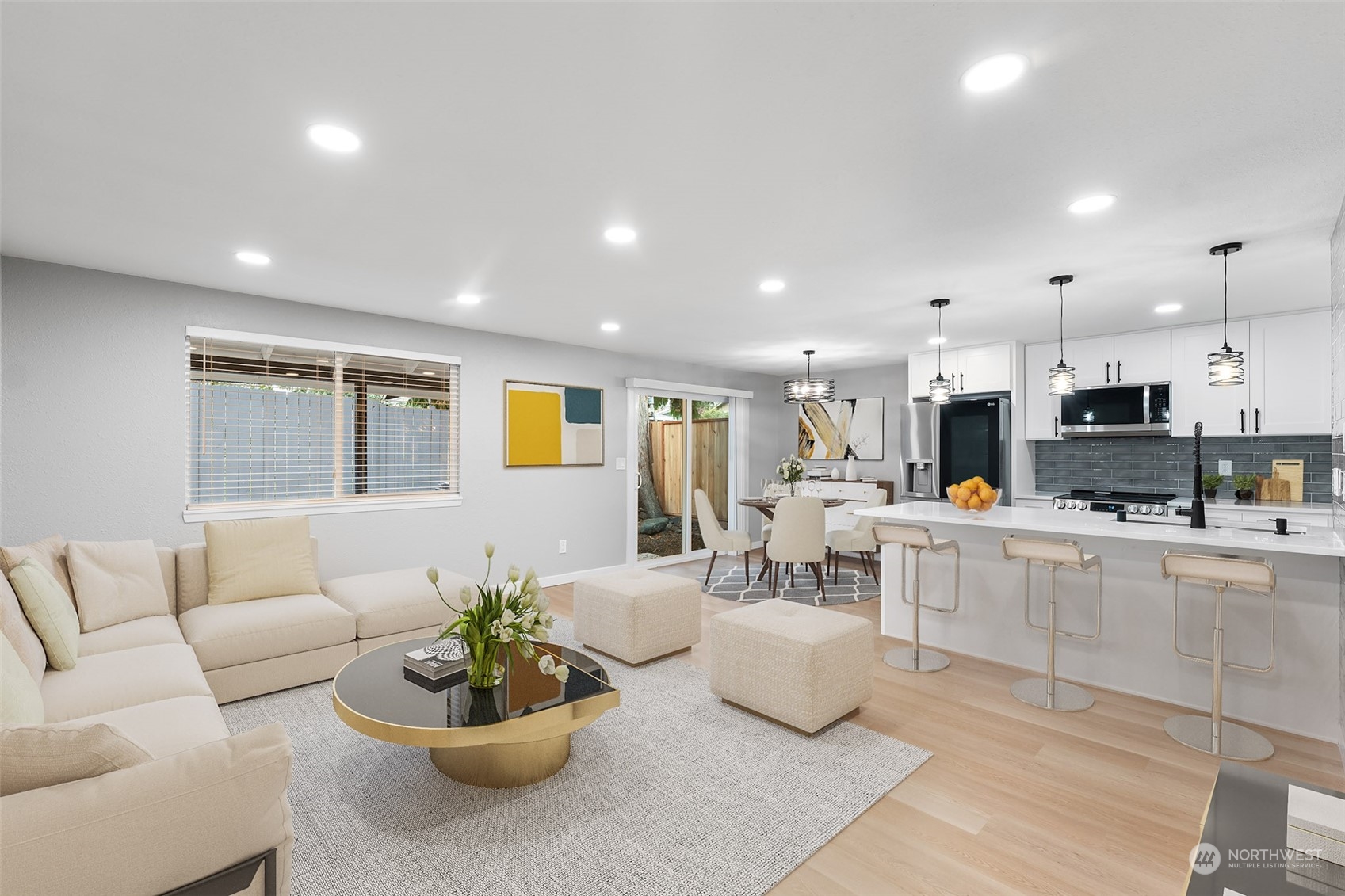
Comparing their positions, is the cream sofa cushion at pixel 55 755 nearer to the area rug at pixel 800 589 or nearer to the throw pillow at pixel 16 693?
the throw pillow at pixel 16 693

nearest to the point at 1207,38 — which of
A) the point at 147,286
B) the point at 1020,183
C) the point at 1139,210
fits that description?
the point at 1020,183

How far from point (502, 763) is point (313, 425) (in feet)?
10.4

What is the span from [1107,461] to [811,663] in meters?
4.56

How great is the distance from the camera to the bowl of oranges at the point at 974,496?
13.4 feet

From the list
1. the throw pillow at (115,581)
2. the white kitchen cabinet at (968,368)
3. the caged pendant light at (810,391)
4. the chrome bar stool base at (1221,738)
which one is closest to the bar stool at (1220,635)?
the chrome bar stool base at (1221,738)

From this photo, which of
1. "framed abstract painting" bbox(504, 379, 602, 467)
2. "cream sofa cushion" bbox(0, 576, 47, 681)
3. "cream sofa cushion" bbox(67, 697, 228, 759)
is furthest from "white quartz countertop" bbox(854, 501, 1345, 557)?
"cream sofa cushion" bbox(0, 576, 47, 681)

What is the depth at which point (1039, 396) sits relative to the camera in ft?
19.0

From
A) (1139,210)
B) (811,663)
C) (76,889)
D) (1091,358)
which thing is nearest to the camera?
(76,889)

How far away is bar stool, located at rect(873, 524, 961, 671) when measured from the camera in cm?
380

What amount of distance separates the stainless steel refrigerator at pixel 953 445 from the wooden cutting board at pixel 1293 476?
1868 mm

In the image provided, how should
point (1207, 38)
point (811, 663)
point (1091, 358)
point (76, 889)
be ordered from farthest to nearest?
point (1091, 358) → point (811, 663) → point (1207, 38) → point (76, 889)

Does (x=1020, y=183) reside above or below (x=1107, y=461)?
above

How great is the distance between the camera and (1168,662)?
3.30 metres

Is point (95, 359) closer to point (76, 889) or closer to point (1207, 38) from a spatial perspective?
point (76, 889)
